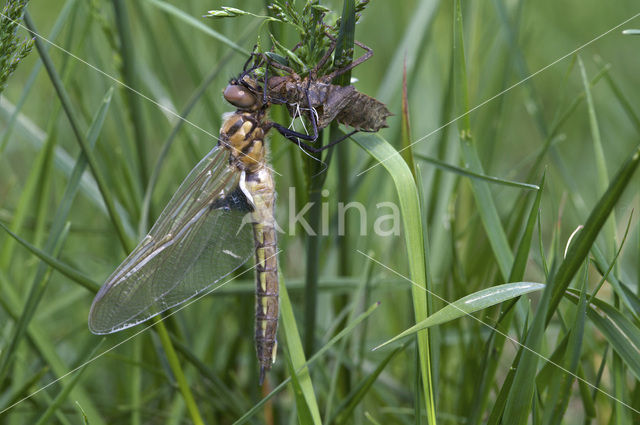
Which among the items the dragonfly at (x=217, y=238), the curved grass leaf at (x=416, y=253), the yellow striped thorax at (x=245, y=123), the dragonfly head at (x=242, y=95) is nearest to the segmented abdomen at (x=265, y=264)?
the dragonfly at (x=217, y=238)

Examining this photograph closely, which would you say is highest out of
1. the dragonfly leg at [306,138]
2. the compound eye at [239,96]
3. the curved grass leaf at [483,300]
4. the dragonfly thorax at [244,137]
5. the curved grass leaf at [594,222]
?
the compound eye at [239,96]

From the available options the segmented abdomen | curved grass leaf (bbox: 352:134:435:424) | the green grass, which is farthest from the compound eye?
curved grass leaf (bbox: 352:134:435:424)

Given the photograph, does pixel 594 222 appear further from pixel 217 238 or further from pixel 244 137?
pixel 217 238

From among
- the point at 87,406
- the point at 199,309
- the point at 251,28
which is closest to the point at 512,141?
the point at 251,28

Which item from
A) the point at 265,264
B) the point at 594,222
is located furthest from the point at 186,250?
the point at 594,222

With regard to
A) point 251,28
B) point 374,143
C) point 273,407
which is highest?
point 251,28

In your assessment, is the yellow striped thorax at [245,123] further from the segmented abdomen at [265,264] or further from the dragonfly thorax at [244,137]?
the segmented abdomen at [265,264]

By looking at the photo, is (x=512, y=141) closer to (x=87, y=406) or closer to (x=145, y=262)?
(x=145, y=262)
